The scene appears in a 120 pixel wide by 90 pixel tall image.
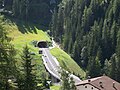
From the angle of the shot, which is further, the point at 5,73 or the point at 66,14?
the point at 66,14

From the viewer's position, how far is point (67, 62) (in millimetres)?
153750

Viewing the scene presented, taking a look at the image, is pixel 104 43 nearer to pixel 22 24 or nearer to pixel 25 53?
pixel 22 24

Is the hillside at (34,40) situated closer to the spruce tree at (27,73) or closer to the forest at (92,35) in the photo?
the forest at (92,35)

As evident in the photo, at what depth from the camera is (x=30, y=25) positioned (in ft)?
650

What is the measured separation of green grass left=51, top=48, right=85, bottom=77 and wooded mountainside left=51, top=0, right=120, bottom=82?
3.77 meters

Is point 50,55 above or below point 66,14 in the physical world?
below

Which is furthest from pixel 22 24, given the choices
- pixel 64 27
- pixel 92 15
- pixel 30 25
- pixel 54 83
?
pixel 54 83

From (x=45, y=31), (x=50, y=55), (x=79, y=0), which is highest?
(x=79, y=0)

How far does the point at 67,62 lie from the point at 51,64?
12.3m

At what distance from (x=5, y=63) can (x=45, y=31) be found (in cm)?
17070

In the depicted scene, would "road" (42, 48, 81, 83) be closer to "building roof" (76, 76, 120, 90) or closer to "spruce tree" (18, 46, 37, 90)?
"building roof" (76, 76, 120, 90)

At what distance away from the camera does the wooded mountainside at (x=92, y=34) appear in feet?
486

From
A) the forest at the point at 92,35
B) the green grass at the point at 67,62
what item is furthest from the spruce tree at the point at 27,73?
the forest at the point at 92,35

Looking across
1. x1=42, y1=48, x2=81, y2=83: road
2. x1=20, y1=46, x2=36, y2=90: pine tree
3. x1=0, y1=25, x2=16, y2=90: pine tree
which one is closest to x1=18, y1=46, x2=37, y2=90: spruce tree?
x1=20, y1=46, x2=36, y2=90: pine tree
